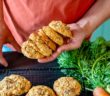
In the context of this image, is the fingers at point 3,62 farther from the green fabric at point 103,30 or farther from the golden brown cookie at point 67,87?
the green fabric at point 103,30

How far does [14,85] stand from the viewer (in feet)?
3.64

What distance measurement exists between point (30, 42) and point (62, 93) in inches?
9.1

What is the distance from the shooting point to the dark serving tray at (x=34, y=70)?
115cm

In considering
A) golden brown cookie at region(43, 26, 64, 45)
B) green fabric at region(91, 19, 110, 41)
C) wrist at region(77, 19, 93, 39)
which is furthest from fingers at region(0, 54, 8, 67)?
green fabric at region(91, 19, 110, 41)

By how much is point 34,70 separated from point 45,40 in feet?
0.43

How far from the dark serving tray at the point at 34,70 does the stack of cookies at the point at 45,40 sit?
0.07 meters

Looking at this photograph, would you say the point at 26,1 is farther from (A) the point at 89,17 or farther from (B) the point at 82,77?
A: (B) the point at 82,77

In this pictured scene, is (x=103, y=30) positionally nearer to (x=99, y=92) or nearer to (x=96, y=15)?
(x=96, y=15)

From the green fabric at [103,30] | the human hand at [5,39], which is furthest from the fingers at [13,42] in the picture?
the green fabric at [103,30]

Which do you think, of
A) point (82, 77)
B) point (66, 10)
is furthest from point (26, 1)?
point (82, 77)

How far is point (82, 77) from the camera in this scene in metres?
1.15

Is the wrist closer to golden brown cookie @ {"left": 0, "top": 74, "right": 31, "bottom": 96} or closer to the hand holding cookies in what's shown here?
the hand holding cookies

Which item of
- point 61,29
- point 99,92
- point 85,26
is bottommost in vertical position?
point 99,92

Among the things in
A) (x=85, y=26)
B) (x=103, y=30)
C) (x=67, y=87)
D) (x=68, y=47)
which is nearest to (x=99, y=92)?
(x=67, y=87)
